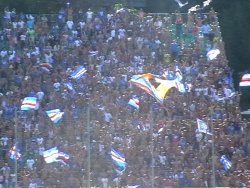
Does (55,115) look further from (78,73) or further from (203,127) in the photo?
(203,127)

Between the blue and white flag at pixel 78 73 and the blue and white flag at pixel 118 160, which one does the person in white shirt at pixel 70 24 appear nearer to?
the blue and white flag at pixel 78 73

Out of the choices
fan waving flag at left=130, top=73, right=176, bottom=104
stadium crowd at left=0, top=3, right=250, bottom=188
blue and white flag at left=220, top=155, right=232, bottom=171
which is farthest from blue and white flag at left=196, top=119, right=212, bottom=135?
fan waving flag at left=130, top=73, right=176, bottom=104

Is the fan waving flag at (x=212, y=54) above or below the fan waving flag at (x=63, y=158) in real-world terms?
above

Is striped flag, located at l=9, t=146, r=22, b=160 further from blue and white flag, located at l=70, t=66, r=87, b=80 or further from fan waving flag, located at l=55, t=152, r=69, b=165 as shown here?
blue and white flag, located at l=70, t=66, r=87, b=80

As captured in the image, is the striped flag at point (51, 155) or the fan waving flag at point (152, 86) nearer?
the striped flag at point (51, 155)

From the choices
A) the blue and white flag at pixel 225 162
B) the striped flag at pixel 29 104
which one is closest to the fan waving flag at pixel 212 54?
the blue and white flag at pixel 225 162
